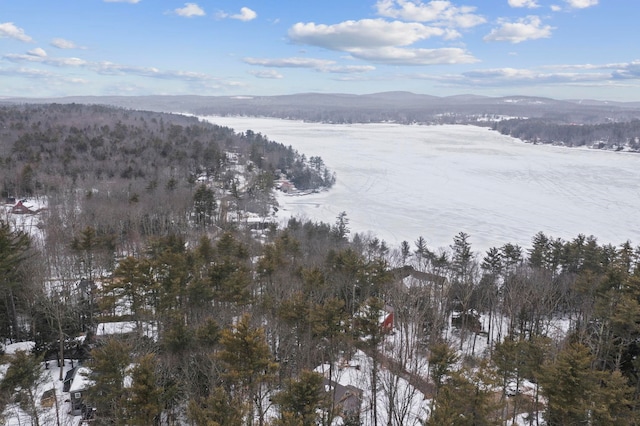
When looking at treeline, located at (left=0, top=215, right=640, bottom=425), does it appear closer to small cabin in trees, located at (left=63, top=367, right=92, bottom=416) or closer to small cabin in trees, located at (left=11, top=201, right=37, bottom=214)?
small cabin in trees, located at (left=63, top=367, right=92, bottom=416)

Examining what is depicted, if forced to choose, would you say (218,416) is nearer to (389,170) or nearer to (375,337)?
(375,337)

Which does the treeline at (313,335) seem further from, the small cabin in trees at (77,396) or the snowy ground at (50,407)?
the small cabin in trees at (77,396)

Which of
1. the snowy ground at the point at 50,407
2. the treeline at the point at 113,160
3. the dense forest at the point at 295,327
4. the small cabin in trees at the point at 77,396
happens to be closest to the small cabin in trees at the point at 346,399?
the dense forest at the point at 295,327

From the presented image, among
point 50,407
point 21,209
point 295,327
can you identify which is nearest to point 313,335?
point 295,327

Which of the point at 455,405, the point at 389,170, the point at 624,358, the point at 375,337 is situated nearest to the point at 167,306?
the point at 375,337

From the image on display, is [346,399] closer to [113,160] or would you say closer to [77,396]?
[77,396]
